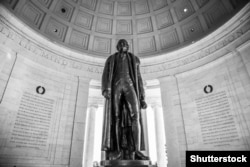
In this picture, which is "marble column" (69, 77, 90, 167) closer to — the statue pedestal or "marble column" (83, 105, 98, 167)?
"marble column" (83, 105, 98, 167)

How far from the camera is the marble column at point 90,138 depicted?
1170cm

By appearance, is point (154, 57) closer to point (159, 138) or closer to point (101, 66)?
point (101, 66)

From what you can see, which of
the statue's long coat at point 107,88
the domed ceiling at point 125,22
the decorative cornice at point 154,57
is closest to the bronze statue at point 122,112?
the statue's long coat at point 107,88

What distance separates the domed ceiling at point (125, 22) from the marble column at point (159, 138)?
527 centimetres

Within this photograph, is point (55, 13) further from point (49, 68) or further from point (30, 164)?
point (30, 164)

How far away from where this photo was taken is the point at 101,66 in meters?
10.8

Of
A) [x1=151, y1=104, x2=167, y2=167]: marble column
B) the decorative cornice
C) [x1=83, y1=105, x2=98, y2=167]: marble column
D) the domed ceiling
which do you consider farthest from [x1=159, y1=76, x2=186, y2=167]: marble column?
[x1=83, y1=105, x2=98, y2=167]: marble column

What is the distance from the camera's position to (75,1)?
11.0m

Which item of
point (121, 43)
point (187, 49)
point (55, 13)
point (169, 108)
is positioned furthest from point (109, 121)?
point (55, 13)

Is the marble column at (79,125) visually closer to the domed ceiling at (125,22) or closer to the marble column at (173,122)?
the domed ceiling at (125,22)

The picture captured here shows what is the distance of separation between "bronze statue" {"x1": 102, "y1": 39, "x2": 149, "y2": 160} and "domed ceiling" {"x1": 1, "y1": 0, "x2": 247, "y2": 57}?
7.17 meters

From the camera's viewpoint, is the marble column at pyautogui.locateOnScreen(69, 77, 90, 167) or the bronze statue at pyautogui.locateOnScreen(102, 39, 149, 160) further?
the marble column at pyautogui.locateOnScreen(69, 77, 90, 167)

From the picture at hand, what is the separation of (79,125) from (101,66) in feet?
13.6

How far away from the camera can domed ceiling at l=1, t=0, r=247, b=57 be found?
954 centimetres
